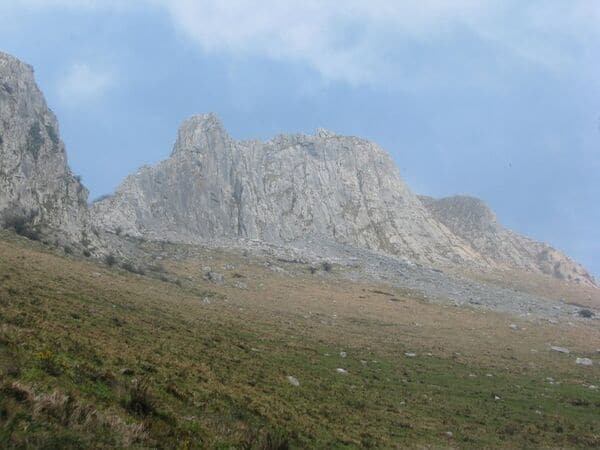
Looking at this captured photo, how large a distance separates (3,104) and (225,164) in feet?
221

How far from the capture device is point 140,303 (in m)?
34.6

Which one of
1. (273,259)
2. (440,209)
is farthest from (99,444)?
(440,209)

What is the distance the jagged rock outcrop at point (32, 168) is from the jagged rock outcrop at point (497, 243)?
118619 millimetres

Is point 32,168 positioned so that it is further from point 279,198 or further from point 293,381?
point 279,198

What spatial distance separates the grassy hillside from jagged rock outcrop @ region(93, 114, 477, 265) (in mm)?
62805

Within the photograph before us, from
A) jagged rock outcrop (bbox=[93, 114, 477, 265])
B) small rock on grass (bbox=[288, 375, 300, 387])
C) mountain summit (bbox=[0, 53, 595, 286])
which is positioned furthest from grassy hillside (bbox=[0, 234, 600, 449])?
jagged rock outcrop (bbox=[93, 114, 477, 265])

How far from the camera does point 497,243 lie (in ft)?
545

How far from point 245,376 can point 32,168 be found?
5400 cm

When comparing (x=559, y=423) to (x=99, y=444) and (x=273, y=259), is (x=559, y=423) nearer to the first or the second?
(x=99, y=444)

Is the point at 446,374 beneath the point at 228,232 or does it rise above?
beneath

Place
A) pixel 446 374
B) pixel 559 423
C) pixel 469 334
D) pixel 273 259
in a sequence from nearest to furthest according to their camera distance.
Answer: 1. pixel 559 423
2. pixel 446 374
3. pixel 469 334
4. pixel 273 259

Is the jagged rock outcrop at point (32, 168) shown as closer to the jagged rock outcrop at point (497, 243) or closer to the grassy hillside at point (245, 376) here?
the grassy hillside at point (245, 376)

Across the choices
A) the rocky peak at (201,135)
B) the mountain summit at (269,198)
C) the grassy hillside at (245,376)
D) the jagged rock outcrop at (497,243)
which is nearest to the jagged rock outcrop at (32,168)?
the mountain summit at (269,198)

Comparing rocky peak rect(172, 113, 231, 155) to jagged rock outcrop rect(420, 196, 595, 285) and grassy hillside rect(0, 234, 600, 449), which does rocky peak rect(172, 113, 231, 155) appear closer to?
grassy hillside rect(0, 234, 600, 449)
